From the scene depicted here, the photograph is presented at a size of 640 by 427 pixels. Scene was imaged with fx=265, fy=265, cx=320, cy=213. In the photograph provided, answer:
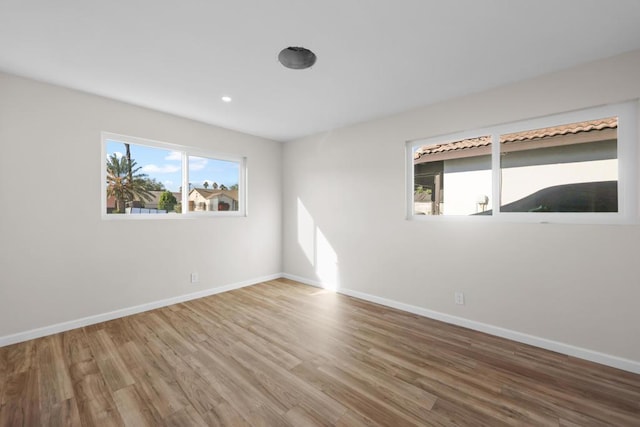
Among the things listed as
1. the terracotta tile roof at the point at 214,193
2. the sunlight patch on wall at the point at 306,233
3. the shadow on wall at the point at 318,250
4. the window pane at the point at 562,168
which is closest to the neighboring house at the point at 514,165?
the window pane at the point at 562,168

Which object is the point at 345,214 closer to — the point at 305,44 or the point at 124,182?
the point at 305,44

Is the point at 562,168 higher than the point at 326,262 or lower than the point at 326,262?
higher

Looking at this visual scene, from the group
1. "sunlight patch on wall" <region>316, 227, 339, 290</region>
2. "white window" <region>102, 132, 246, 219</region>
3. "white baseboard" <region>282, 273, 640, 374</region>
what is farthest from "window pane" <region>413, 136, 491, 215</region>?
"white window" <region>102, 132, 246, 219</region>

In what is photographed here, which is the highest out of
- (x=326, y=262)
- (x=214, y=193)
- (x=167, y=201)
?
(x=214, y=193)

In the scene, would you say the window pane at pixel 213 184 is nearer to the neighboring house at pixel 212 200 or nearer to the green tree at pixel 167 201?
the neighboring house at pixel 212 200

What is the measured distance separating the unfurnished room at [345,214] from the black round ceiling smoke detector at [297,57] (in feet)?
0.09

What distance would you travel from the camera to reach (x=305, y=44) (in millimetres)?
2014

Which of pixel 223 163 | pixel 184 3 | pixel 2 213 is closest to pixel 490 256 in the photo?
pixel 184 3

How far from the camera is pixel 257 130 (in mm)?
4148

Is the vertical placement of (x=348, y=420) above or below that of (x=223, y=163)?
below

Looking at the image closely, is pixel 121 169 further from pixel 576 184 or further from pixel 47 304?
pixel 576 184

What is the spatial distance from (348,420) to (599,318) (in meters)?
2.25

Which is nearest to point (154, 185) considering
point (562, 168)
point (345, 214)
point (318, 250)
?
point (318, 250)

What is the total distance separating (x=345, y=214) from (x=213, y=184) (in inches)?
81.7
